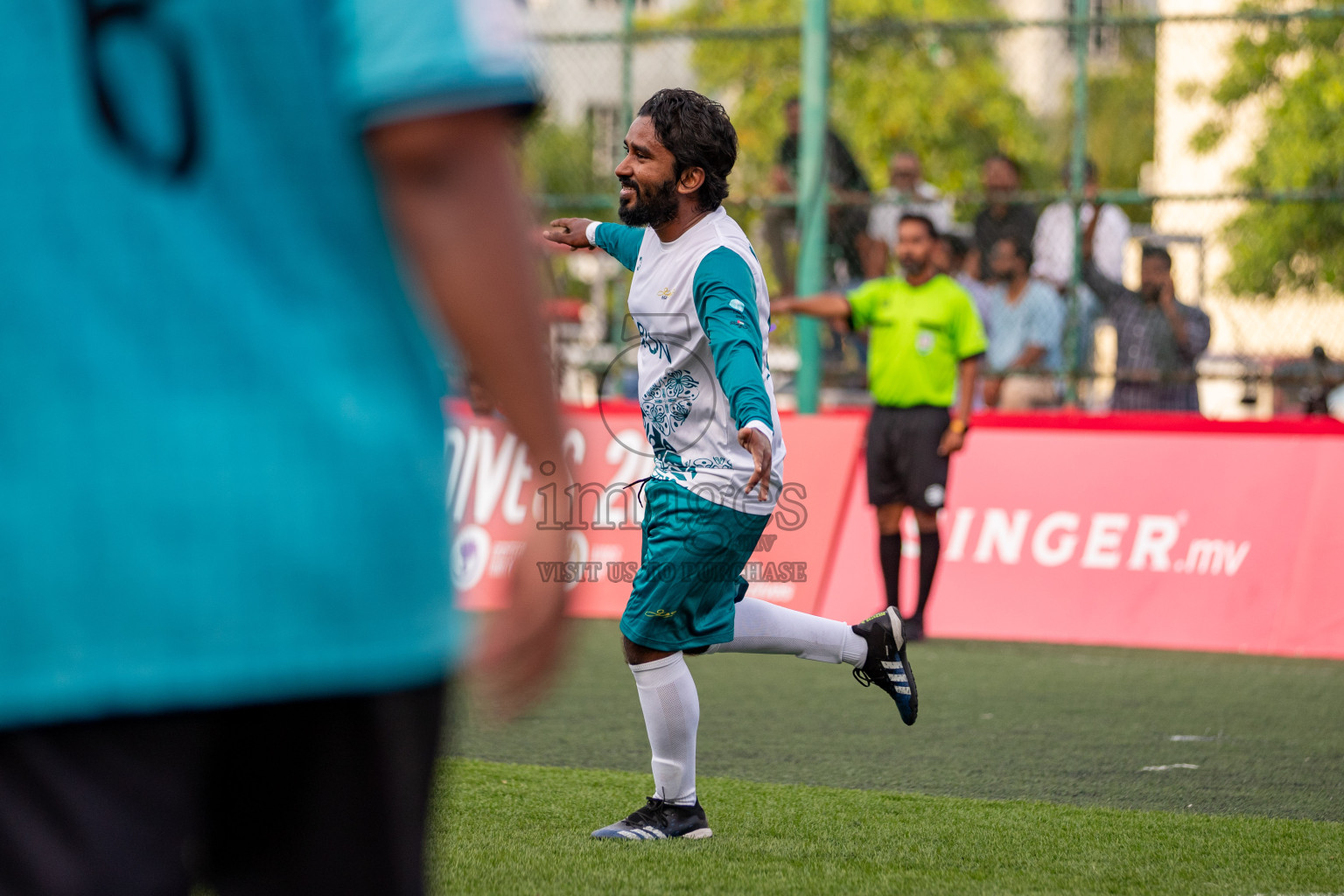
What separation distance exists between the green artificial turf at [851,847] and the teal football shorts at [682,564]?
568mm

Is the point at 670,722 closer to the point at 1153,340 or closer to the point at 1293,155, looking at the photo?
the point at 1153,340

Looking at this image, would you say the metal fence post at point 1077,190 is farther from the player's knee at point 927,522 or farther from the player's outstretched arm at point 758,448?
the player's outstretched arm at point 758,448

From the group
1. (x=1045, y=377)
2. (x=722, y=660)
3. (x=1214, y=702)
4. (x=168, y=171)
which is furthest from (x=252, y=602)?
(x=1045, y=377)

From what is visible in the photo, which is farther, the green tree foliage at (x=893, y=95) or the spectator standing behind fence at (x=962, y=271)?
the green tree foliage at (x=893, y=95)

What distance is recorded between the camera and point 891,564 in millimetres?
9133

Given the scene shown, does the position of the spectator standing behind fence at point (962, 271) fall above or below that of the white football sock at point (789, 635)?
above

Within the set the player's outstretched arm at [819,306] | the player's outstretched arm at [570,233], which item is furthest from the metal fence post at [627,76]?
the player's outstretched arm at [570,233]

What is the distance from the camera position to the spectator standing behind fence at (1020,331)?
10789mm

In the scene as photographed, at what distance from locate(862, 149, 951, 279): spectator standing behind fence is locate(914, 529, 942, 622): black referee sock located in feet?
7.70

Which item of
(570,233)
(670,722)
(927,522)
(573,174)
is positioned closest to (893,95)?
(573,174)

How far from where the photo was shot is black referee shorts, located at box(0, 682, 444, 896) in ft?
4.33

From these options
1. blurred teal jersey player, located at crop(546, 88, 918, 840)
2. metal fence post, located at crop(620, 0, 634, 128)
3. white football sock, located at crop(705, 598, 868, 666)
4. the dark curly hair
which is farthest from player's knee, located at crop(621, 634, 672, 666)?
metal fence post, located at crop(620, 0, 634, 128)

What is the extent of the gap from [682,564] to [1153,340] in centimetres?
646

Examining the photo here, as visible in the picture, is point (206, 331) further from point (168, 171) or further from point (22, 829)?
point (22, 829)
